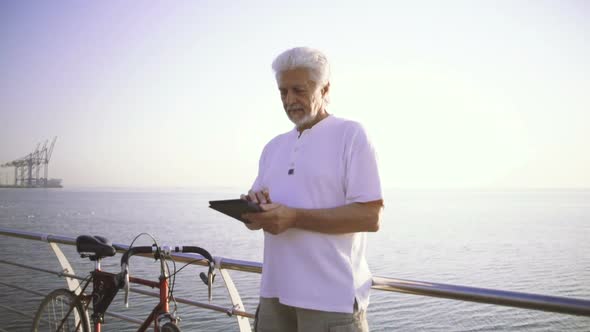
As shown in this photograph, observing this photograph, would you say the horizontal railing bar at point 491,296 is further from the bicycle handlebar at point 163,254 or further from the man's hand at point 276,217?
the bicycle handlebar at point 163,254

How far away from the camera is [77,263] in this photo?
17.8 m

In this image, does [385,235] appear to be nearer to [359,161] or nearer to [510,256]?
[510,256]

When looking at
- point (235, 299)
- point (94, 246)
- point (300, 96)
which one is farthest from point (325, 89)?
point (94, 246)

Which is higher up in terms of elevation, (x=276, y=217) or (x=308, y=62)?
(x=308, y=62)

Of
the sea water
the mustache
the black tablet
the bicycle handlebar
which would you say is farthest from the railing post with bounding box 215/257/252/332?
the sea water

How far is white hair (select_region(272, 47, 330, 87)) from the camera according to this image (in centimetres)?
161

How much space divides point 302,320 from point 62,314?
228 cm

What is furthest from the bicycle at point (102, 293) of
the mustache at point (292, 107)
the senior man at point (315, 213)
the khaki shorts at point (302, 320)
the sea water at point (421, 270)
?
the sea water at point (421, 270)

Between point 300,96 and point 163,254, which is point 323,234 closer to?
point 300,96

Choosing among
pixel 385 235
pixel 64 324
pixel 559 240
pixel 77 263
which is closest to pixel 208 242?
pixel 77 263

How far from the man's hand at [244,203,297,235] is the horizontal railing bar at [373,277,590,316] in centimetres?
42

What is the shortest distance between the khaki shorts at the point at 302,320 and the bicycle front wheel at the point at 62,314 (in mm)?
1640

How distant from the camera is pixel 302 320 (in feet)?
4.90

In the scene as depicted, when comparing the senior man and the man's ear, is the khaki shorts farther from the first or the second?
the man's ear
